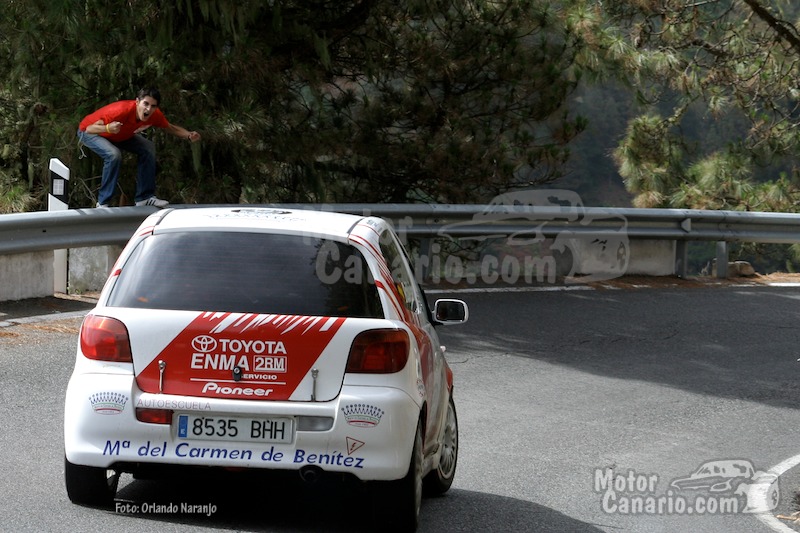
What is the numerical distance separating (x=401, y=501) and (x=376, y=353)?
0.66 m

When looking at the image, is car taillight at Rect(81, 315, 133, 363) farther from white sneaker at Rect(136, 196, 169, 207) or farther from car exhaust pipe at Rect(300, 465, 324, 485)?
white sneaker at Rect(136, 196, 169, 207)

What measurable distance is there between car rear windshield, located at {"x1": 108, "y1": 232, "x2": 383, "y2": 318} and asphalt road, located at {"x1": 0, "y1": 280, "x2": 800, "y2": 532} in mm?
779

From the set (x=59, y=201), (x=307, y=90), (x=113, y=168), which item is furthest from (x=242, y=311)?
(x=307, y=90)

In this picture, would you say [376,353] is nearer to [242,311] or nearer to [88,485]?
[242,311]

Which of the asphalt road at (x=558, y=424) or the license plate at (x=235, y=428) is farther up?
the license plate at (x=235, y=428)

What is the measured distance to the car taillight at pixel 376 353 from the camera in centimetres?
571

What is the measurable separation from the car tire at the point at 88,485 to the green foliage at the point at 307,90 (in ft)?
26.5

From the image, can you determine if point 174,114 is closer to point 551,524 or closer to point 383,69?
point 383,69

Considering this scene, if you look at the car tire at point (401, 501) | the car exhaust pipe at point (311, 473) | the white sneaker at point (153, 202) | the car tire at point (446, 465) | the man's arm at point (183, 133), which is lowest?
the car tire at point (446, 465)

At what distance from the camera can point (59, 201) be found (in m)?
12.4

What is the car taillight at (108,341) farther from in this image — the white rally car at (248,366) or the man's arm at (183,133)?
the man's arm at (183,133)

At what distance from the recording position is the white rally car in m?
5.61

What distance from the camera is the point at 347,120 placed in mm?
18094

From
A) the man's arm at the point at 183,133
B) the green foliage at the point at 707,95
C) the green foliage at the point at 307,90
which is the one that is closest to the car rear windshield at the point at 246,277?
the green foliage at the point at 707,95
